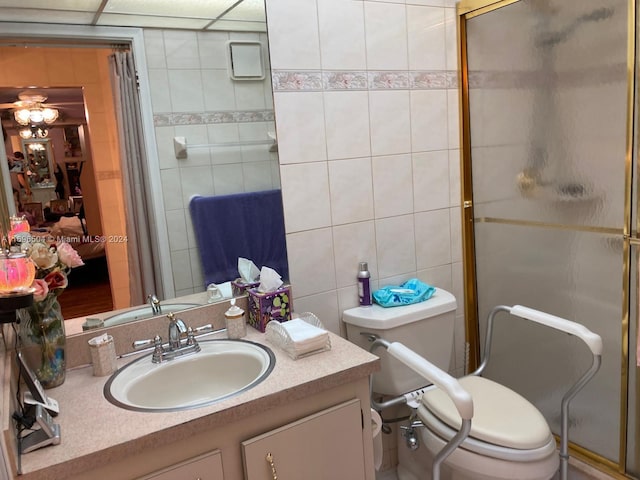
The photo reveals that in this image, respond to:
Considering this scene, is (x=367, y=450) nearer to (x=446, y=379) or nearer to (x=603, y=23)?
(x=446, y=379)

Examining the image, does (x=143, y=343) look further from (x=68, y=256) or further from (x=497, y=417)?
(x=497, y=417)

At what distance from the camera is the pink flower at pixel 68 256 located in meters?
1.33

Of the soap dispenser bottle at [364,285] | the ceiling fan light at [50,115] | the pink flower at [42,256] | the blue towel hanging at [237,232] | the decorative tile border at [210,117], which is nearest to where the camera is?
the pink flower at [42,256]

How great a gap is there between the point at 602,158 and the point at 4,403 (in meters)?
1.81

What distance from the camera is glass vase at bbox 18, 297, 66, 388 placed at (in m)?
1.28

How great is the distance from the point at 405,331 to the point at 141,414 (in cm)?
101

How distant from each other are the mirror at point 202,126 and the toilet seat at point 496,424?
2.91 ft

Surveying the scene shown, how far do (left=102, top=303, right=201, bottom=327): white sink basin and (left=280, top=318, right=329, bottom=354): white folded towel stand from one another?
0.40 metres

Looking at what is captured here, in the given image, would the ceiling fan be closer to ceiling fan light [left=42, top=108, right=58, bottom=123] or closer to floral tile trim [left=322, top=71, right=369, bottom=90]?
ceiling fan light [left=42, top=108, right=58, bottom=123]

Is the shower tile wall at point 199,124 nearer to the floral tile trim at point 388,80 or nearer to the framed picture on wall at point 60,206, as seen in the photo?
the framed picture on wall at point 60,206

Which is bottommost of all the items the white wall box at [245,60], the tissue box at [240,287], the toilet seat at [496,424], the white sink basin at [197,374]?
the toilet seat at [496,424]

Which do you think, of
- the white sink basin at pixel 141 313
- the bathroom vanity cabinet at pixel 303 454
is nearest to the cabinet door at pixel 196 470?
the bathroom vanity cabinet at pixel 303 454

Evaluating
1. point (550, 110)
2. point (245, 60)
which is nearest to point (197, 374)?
point (245, 60)

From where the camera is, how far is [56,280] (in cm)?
129
